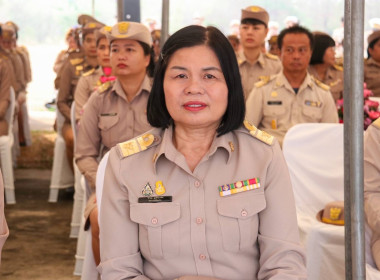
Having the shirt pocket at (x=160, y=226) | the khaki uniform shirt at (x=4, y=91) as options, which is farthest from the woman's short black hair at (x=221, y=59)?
the khaki uniform shirt at (x=4, y=91)

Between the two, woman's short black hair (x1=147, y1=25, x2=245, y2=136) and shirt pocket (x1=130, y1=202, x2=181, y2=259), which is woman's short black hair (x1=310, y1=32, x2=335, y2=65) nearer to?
woman's short black hair (x1=147, y1=25, x2=245, y2=136)

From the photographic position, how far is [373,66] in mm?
6621

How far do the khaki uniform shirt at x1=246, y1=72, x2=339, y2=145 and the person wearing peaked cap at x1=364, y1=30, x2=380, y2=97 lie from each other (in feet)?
6.48

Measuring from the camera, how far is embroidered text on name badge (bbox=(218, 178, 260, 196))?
200 centimetres

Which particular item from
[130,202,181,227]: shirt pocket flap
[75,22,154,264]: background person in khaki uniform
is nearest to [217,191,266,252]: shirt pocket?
[130,202,181,227]: shirt pocket flap

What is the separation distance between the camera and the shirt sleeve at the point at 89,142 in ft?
12.4

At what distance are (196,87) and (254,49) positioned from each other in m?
4.18

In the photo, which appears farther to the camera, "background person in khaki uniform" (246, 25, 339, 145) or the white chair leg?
the white chair leg

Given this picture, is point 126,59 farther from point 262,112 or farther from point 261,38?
point 261,38

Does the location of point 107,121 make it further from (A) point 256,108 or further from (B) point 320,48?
(B) point 320,48

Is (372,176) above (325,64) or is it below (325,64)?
below

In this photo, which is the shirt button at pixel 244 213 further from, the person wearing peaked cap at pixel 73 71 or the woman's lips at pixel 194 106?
the person wearing peaked cap at pixel 73 71

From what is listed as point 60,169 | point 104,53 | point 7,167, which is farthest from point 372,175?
point 7,167

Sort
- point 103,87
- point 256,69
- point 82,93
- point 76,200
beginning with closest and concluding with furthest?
point 103,87
point 76,200
point 82,93
point 256,69
